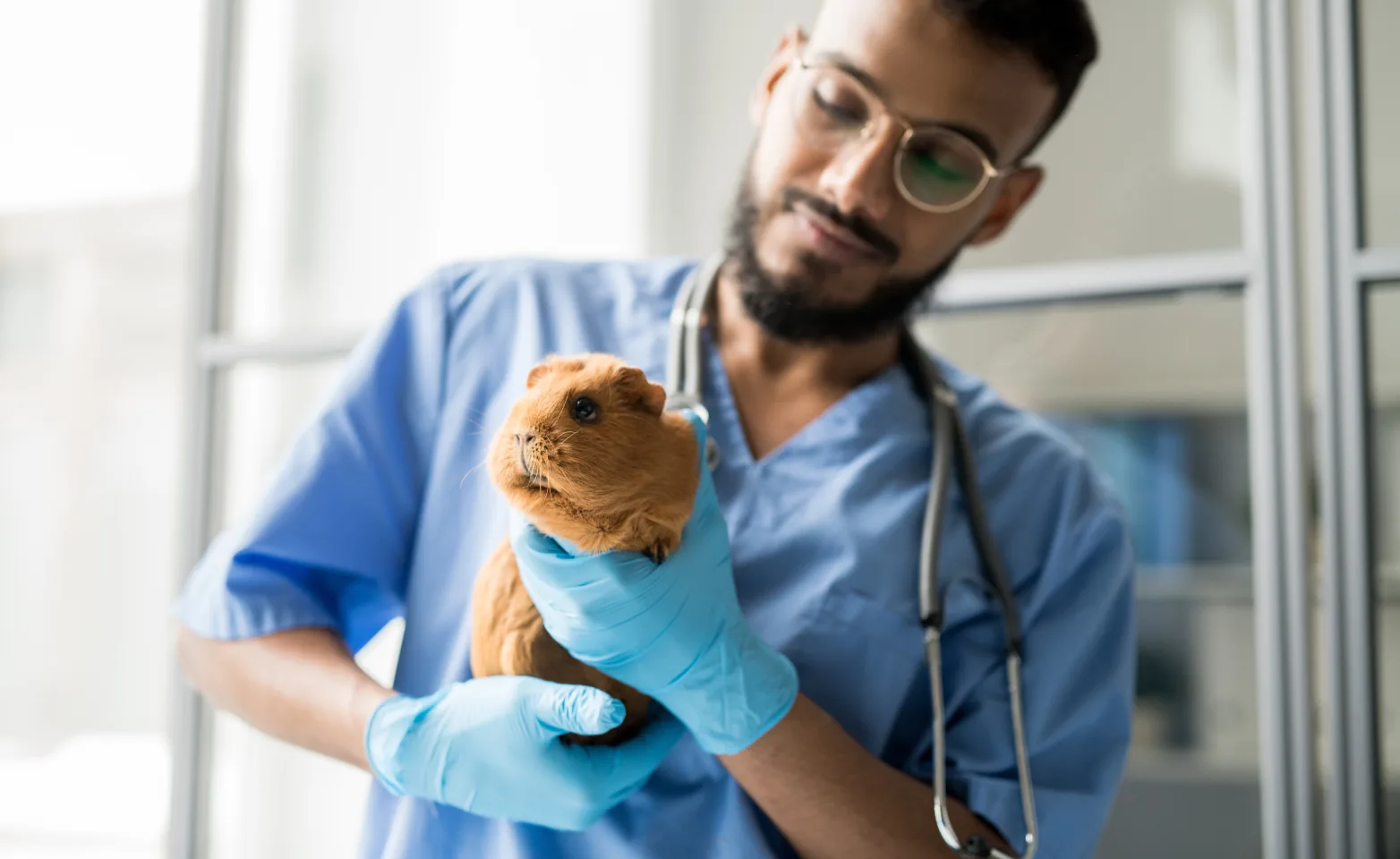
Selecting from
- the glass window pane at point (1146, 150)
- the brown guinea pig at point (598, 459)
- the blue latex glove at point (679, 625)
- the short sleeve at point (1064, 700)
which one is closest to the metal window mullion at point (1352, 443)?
the glass window pane at point (1146, 150)

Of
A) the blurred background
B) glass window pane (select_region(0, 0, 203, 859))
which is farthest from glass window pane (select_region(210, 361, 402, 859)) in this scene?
glass window pane (select_region(0, 0, 203, 859))

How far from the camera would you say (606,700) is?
703 millimetres

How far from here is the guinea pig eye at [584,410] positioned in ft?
2.05

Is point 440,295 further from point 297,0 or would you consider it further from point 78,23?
point 78,23

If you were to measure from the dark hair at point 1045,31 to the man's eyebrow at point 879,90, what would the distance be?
0.08m

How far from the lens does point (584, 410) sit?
0.63 metres

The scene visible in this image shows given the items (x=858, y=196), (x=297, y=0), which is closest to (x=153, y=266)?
(x=297, y=0)

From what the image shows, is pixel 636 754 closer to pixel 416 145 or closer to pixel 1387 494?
pixel 1387 494

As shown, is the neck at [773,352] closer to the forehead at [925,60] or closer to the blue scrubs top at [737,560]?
the blue scrubs top at [737,560]

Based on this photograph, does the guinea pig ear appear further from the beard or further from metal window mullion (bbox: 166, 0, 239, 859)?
metal window mullion (bbox: 166, 0, 239, 859)

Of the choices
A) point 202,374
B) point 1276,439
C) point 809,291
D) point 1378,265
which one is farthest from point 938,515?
point 202,374

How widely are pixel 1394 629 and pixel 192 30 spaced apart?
2.46m

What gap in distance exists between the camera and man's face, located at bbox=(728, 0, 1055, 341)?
969mm

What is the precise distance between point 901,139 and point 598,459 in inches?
20.0
